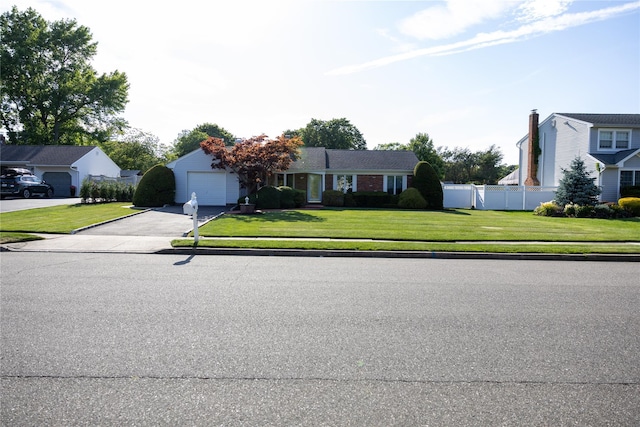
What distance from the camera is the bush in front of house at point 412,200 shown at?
89.4 feet

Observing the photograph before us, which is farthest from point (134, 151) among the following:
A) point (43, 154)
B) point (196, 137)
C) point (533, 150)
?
point (533, 150)

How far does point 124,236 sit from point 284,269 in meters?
8.01

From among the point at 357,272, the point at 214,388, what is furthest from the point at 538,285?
the point at 214,388

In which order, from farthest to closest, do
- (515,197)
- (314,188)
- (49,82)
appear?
(49,82) < (314,188) < (515,197)

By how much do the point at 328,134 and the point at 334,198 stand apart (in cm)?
3989

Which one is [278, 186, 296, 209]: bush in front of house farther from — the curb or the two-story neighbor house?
the two-story neighbor house

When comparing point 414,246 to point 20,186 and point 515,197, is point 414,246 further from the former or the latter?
point 20,186

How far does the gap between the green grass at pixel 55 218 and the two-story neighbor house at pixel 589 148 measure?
1150 inches

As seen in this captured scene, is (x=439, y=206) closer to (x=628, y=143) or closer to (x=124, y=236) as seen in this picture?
(x=628, y=143)

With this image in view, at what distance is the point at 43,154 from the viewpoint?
3753cm

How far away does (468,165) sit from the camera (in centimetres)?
7031

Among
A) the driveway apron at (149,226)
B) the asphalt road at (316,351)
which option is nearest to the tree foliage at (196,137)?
the driveway apron at (149,226)

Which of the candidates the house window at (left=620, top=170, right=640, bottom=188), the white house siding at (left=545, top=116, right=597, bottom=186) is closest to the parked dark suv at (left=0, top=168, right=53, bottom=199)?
the white house siding at (left=545, top=116, right=597, bottom=186)

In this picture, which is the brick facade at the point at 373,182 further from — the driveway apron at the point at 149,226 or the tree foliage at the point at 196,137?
the tree foliage at the point at 196,137
